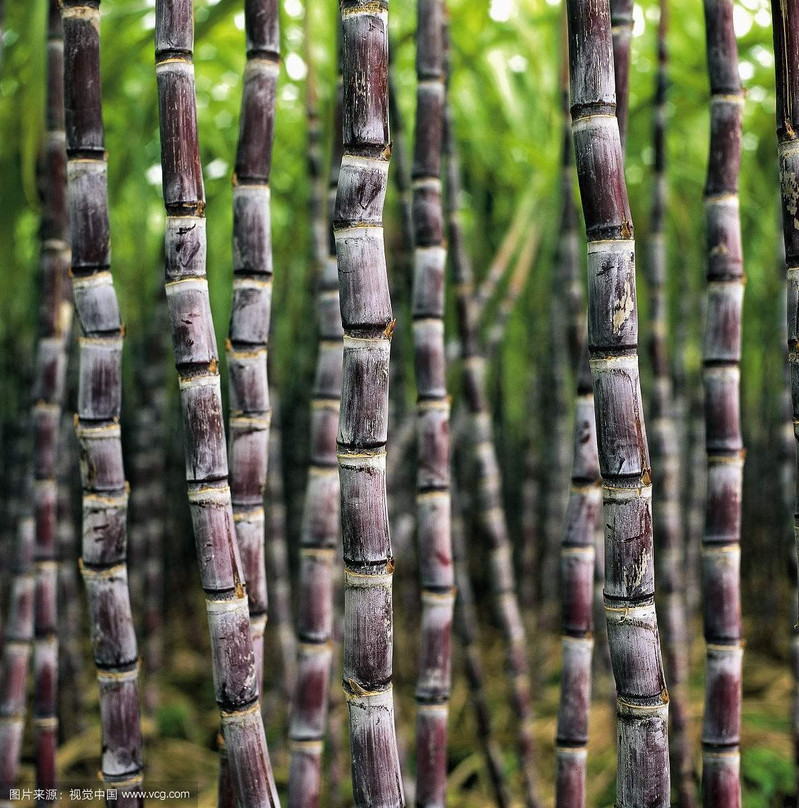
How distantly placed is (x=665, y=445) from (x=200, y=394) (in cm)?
87

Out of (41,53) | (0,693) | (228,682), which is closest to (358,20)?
(228,682)

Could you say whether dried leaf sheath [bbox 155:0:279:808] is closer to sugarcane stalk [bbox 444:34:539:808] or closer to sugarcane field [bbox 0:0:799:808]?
sugarcane field [bbox 0:0:799:808]

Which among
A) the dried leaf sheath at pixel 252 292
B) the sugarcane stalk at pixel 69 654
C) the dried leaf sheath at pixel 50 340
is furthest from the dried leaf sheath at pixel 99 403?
the sugarcane stalk at pixel 69 654

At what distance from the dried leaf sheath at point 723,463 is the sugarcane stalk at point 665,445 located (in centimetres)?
29

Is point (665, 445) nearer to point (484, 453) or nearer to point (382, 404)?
point (484, 453)

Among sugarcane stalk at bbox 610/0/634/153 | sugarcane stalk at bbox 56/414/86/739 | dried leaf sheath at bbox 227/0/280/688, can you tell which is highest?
sugarcane stalk at bbox 610/0/634/153

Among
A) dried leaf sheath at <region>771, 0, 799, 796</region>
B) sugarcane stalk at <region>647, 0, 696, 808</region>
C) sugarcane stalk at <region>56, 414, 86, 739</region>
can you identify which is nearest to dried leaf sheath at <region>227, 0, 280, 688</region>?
dried leaf sheath at <region>771, 0, 799, 796</region>

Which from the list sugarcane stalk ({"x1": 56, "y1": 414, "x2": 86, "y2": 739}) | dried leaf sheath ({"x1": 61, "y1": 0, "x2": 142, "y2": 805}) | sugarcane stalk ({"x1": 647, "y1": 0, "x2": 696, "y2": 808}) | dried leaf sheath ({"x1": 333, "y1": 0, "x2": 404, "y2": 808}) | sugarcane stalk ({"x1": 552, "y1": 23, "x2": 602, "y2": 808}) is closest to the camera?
dried leaf sheath ({"x1": 333, "y1": 0, "x2": 404, "y2": 808})

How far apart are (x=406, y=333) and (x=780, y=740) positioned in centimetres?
107

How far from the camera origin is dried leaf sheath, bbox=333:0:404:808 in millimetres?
596

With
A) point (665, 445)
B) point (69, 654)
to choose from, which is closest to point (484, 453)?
point (665, 445)

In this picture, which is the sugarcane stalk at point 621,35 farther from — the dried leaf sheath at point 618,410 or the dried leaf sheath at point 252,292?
the dried leaf sheath at point 252,292

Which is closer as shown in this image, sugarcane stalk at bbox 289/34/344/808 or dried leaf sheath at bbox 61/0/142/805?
dried leaf sheath at bbox 61/0/142/805

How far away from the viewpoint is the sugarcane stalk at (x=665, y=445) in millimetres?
1066
